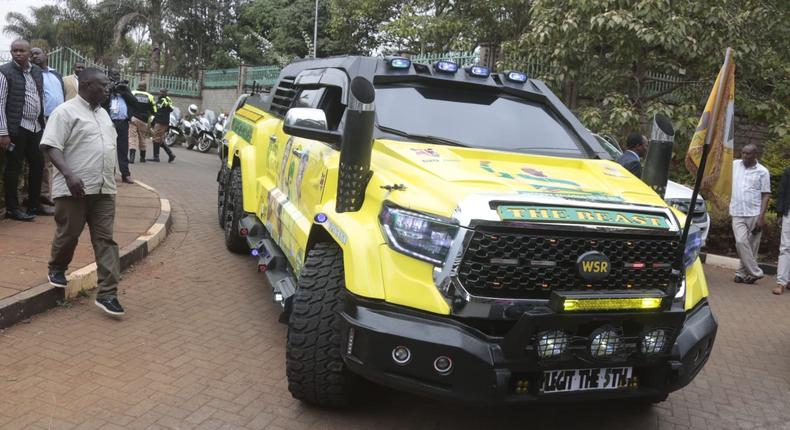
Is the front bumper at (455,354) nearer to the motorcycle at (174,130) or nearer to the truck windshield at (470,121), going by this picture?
the truck windshield at (470,121)

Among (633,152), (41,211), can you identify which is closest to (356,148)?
(633,152)

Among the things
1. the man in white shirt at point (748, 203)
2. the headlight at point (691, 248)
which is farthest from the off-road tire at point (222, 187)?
the man in white shirt at point (748, 203)

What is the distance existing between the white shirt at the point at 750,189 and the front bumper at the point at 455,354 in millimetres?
5825

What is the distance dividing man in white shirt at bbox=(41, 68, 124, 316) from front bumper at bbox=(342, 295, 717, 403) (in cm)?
258

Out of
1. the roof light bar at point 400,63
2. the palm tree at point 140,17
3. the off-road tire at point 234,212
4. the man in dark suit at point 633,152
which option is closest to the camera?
the roof light bar at point 400,63

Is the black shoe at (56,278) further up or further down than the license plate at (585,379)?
further down

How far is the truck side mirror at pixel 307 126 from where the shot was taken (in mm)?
Answer: 3779

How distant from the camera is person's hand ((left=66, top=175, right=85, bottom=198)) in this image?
455 centimetres

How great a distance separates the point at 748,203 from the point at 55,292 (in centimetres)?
762

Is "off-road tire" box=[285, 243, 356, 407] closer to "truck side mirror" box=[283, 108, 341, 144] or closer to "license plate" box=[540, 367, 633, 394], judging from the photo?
"truck side mirror" box=[283, 108, 341, 144]

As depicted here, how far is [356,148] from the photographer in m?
3.43

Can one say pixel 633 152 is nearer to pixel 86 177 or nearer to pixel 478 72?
pixel 478 72

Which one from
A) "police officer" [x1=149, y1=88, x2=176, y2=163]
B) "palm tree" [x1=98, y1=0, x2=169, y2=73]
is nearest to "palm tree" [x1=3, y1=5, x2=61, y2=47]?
"palm tree" [x1=98, y1=0, x2=169, y2=73]

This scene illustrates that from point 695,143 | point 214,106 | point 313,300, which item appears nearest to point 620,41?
point 695,143
